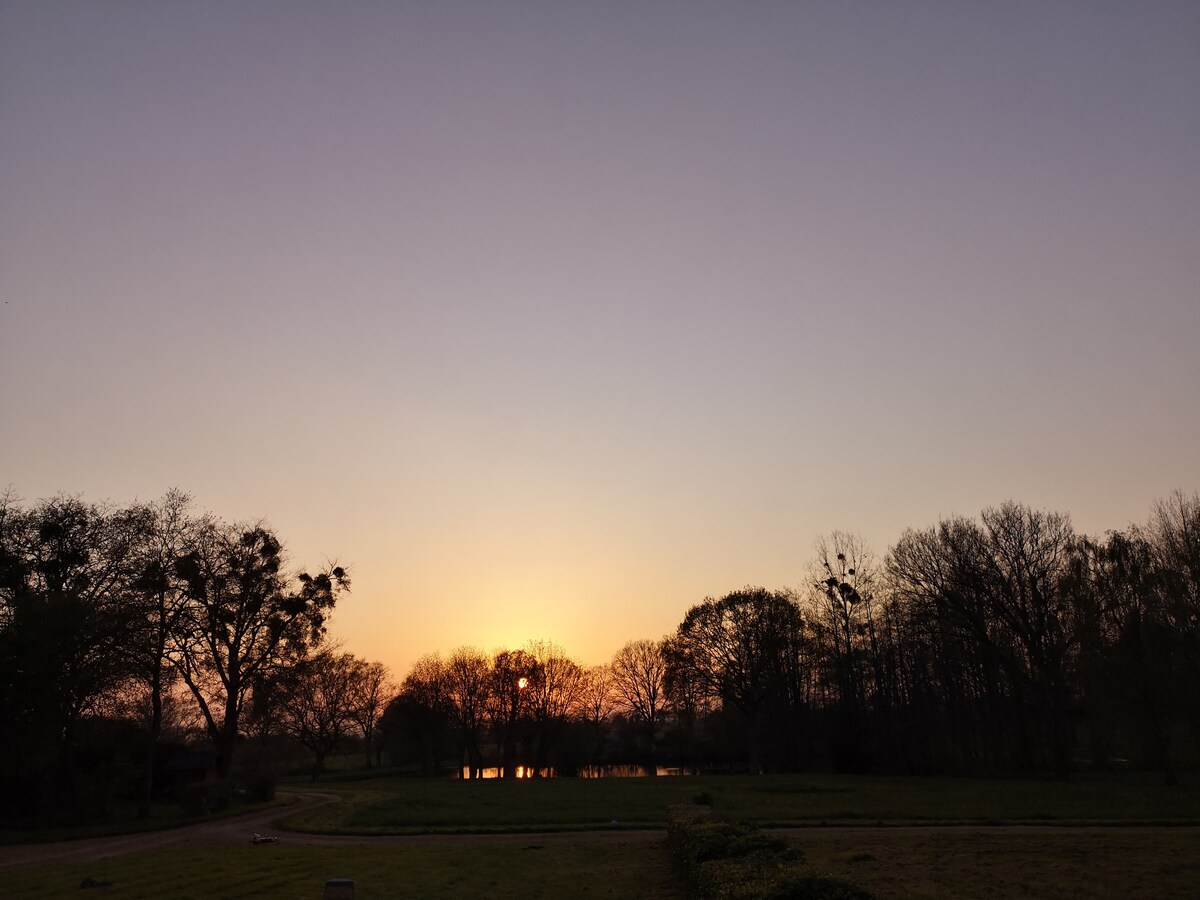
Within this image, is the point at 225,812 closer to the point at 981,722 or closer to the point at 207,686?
the point at 207,686

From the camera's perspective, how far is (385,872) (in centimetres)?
1841

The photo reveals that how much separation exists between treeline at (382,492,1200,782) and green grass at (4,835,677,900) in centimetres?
2650

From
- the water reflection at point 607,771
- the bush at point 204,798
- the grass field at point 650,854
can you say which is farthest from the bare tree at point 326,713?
the grass field at point 650,854

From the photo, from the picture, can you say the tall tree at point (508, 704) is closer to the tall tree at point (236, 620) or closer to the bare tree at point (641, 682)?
the bare tree at point (641, 682)

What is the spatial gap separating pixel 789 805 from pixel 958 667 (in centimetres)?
3191

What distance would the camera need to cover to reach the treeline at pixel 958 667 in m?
42.7

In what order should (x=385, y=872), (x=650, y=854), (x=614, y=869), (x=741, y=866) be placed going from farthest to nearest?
1. (x=650, y=854)
2. (x=385, y=872)
3. (x=614, y=869)
4. (x=741, y=866)

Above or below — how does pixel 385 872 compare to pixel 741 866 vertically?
below

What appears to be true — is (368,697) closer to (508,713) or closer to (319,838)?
(508,713)

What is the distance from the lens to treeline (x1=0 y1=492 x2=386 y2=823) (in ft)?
103

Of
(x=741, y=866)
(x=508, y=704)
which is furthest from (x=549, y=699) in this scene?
(x=741, y=866)

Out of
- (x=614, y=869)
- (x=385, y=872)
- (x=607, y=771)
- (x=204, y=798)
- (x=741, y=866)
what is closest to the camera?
(x=741, y=866)

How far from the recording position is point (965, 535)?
5203cm

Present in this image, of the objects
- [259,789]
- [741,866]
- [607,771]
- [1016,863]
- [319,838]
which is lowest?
[607,771]
